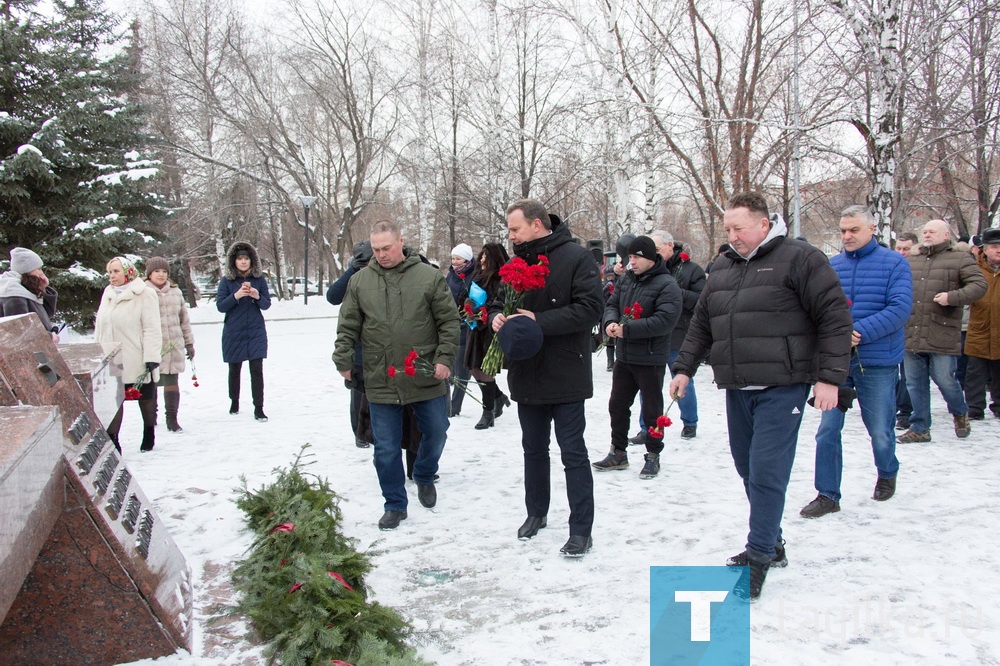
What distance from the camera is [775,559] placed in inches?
151

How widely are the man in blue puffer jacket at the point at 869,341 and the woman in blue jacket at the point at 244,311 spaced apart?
566 centimetres

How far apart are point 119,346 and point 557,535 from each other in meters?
4.39

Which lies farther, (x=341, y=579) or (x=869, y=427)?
(x=869, y=427)

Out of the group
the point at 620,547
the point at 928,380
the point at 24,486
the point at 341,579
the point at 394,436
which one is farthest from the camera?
the point at 928,380

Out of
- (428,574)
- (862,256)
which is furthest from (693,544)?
(862,256)

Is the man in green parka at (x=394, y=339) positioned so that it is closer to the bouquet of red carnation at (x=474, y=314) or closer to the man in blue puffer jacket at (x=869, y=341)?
the bouquet of red carnation at (x=474, y=314)

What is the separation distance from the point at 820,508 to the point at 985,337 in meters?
3.91

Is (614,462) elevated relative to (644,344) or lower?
lower

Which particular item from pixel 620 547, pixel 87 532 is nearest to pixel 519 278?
pixel 620 547

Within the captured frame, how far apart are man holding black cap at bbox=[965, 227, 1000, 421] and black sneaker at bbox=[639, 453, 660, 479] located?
3806 mm

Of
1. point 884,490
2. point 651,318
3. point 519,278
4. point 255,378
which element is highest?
point 519,278

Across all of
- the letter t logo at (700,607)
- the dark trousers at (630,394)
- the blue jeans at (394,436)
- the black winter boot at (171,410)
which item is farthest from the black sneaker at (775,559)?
the black winter boot at (171,410)

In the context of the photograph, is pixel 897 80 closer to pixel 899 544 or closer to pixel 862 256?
pixel 862 256

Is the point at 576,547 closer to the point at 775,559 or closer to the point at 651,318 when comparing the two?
the point at 775,559
